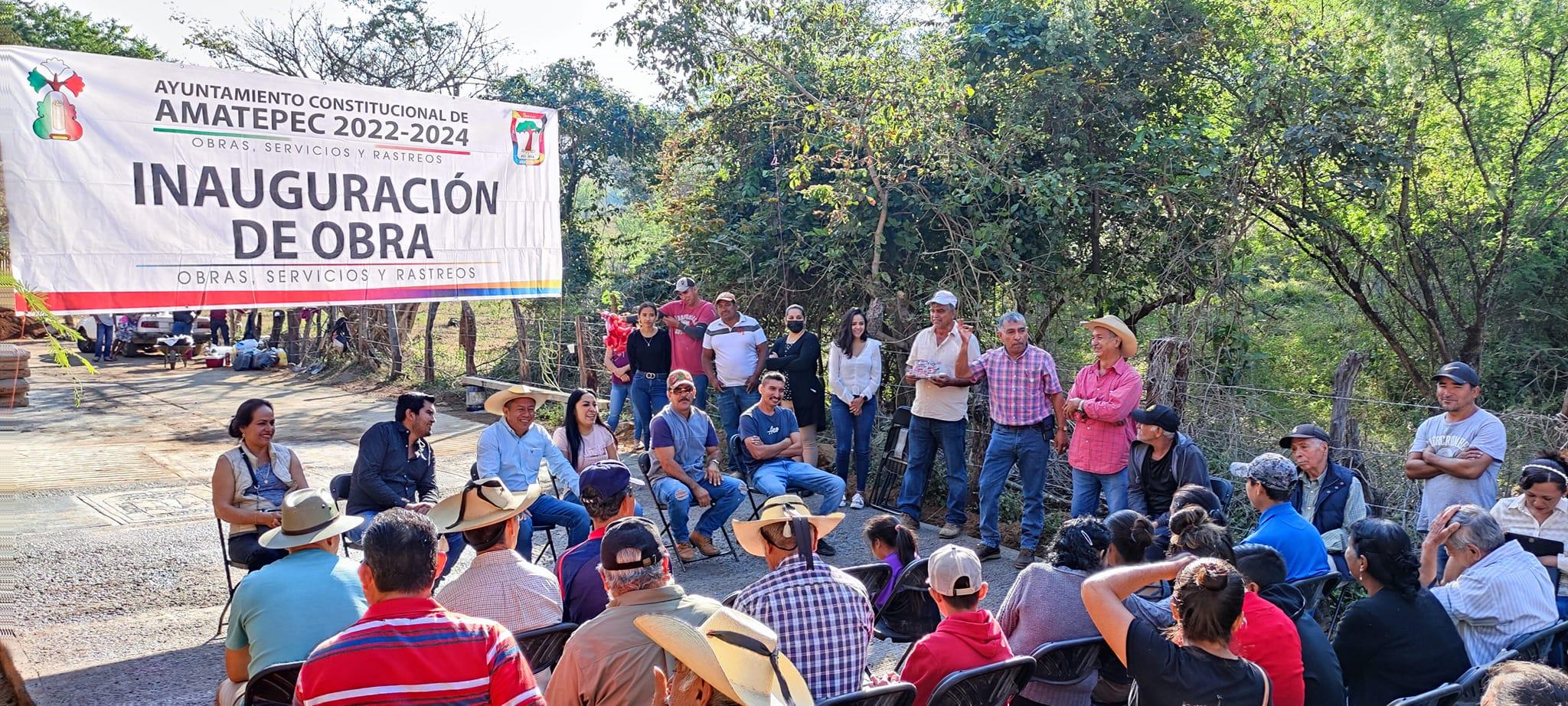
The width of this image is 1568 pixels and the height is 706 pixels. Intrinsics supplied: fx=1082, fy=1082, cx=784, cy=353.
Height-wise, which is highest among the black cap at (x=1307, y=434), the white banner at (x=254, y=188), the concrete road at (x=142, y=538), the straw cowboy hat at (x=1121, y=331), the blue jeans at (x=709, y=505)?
the white banner at (x=254, y=188)

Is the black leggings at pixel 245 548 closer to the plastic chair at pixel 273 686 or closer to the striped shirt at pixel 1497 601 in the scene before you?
the plastic chair at pixel 273 686

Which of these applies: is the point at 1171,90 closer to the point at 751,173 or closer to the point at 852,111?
the point at 852,111

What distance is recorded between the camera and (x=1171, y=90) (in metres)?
10.3

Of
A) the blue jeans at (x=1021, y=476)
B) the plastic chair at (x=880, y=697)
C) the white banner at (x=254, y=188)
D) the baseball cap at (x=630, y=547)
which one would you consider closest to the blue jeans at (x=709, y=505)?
the white banner at (x=254, y=188)

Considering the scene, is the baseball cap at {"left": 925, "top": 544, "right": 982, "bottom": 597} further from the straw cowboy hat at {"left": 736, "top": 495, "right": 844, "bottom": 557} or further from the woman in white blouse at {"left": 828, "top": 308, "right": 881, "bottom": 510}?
the woman in white blouse at {"left": 828, "top": 308, "right": 881, "bottom": 510}

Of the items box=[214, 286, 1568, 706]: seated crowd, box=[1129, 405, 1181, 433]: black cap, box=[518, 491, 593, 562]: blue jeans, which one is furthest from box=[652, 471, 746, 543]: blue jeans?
box=[1129, 405, 1181, 433]: black cap

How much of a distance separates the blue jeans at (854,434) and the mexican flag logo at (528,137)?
3.16m

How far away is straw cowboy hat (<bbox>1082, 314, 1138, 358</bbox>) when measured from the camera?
6.89 meters

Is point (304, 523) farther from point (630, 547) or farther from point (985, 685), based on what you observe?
point (985, 685)

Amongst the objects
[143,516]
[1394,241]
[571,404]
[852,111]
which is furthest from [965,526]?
[143,516]

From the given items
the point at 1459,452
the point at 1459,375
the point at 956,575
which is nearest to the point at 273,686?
the point at 956,575

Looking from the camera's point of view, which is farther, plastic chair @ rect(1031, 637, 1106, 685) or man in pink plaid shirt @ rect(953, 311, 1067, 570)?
man in pink plaid shirt @ rect(953, 311, 1067, 570)

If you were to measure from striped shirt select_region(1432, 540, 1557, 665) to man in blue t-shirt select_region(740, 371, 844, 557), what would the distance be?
3.94m

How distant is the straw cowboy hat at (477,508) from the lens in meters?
4.44
